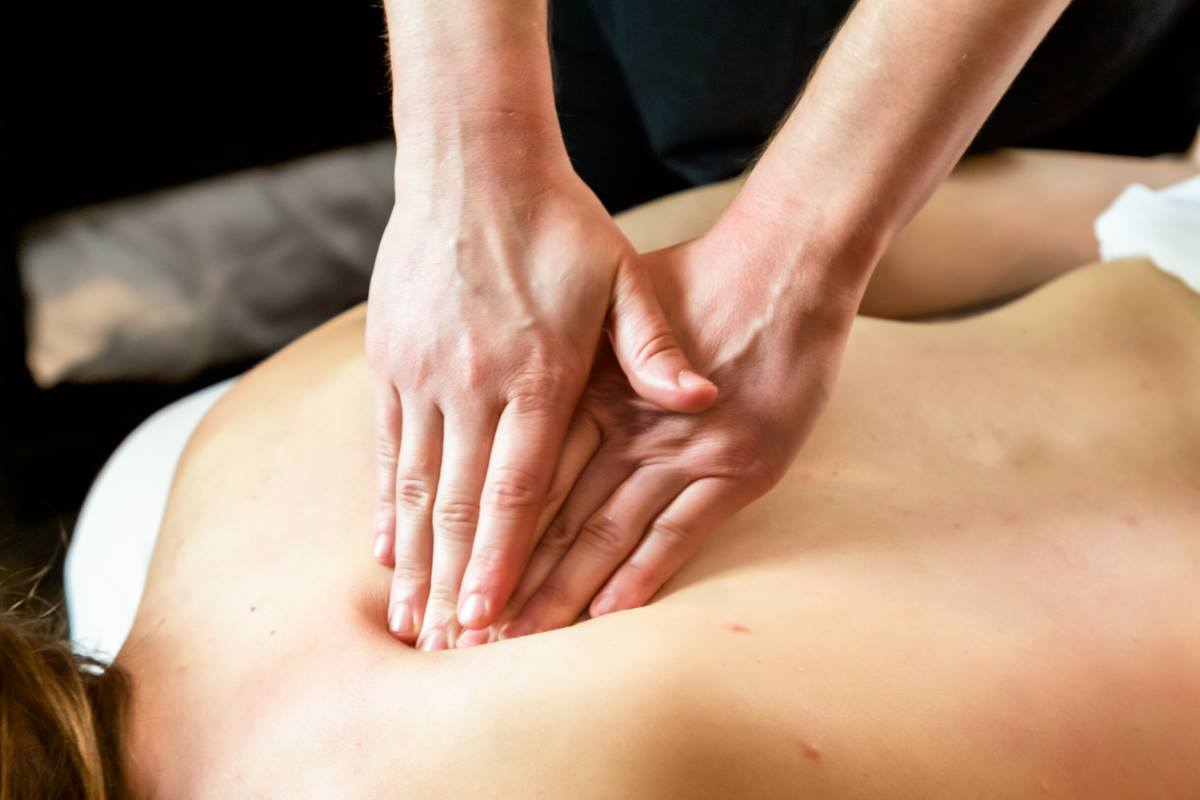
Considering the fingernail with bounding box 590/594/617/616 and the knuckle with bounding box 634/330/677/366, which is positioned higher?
the knuckle with bounding box 634/330/677/366

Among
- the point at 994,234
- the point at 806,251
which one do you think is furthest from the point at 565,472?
the point at 994,234

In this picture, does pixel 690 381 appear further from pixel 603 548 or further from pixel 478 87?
pixel 478 87

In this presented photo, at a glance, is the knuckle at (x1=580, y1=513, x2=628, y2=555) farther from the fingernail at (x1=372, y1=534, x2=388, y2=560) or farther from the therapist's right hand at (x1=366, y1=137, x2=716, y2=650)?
the fingernail at (x1=372, y1=534, x2=388, y2=560)

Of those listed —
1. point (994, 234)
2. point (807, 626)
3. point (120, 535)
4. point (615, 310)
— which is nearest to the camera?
point (807, 626)

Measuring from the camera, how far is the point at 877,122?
0.72 metres

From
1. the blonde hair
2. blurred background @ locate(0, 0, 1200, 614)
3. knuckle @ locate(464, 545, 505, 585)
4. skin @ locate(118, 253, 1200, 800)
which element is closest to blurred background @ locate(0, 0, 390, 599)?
blurred background @ locate(0, 0, 1200, 614)

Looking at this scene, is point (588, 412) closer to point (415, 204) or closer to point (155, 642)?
point (415, 204)

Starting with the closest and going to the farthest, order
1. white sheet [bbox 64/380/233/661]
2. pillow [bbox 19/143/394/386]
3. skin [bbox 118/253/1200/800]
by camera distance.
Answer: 1. skin [bbox 118/253/1200/800]
2. white sheet [bbox 64/380/233/661]
3. pillow [bbox 19/143/394/386]

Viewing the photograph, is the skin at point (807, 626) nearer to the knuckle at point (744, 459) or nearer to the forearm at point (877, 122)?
the knuckle at point (744, 459)

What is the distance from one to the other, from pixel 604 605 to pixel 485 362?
0.66 ft

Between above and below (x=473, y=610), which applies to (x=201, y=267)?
below

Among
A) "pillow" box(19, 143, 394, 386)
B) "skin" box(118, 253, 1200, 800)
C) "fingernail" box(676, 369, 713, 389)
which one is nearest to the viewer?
"skin" box(118, 253, 1200, 800)

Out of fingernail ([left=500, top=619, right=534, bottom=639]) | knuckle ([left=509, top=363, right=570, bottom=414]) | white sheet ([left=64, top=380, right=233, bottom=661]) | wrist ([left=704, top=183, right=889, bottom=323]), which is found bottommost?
white sheet ([left=64, top=380, right=233, bottom=661])

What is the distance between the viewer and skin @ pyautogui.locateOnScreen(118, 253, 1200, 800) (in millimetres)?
558
